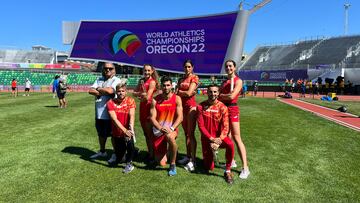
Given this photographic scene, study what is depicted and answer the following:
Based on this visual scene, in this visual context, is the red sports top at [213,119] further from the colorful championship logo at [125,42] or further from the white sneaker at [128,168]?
the colorful championship logo at [125,42]

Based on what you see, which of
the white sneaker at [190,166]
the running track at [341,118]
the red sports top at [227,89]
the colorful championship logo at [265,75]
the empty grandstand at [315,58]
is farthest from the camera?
the colorful championship logo at [265,75]

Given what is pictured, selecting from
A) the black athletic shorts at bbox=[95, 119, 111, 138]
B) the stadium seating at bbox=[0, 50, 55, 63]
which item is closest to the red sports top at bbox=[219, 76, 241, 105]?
the black athletic shorts at bbox=[95, 119, 111, 138]

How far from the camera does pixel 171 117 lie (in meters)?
6.04

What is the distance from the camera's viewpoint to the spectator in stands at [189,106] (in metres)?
5.98

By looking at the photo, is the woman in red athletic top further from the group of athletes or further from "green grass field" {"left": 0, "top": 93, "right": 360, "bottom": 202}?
"green grass field" {"left": 0, "top": 93, "right": 360, "bottom": 202}

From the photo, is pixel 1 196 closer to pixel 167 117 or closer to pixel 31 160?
pixel 31 160

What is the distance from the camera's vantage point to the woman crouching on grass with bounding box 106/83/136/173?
5.94 m

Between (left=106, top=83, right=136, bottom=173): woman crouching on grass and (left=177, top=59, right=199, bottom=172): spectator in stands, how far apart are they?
0.96m

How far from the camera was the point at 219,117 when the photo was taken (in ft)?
18.5

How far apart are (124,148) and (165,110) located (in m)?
1.07

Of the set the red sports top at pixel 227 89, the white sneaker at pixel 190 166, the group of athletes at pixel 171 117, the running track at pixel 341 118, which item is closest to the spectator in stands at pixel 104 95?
the group of athletes at pixel 171 117

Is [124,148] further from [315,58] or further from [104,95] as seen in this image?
[315,58]

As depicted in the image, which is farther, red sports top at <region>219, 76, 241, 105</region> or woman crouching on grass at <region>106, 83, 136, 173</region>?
woman crouching on grass at <region>106, 83, 136, 173</region>

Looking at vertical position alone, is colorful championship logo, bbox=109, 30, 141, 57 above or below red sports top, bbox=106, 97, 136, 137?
above
